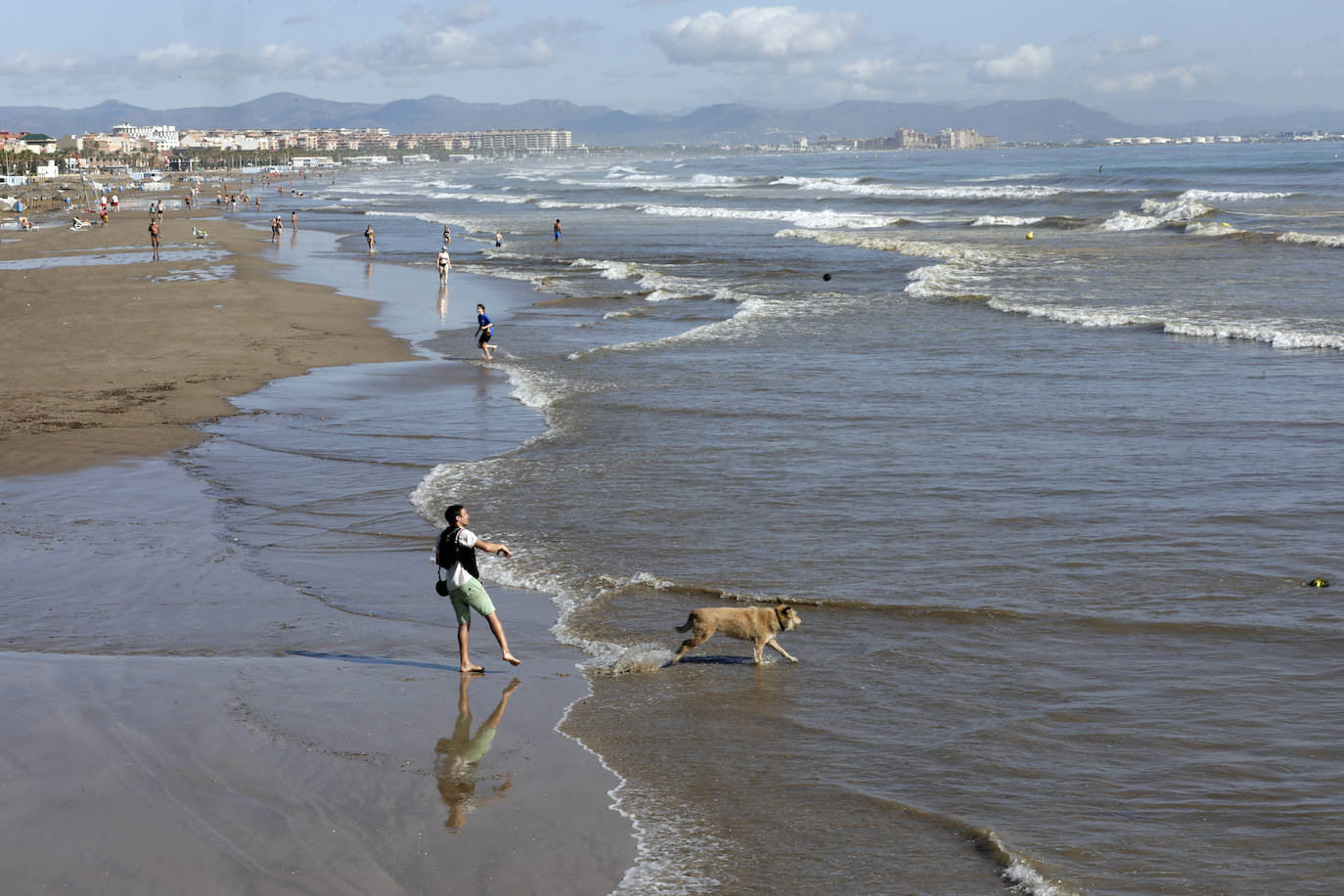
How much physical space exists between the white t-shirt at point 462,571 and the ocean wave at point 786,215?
176 ft

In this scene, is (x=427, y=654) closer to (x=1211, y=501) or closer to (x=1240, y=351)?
(x=1211, y=501)

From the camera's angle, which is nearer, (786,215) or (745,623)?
(745,623)

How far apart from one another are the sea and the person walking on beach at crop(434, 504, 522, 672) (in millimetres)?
1000

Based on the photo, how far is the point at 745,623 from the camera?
8633mm

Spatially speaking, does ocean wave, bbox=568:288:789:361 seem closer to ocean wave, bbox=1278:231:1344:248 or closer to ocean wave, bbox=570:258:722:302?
ocean wave, bbox=570:258:722:302

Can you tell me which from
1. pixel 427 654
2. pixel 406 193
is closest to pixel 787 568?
pixel 427 654

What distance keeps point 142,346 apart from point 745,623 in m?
19.3

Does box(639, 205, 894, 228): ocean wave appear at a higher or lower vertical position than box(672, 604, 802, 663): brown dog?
higher

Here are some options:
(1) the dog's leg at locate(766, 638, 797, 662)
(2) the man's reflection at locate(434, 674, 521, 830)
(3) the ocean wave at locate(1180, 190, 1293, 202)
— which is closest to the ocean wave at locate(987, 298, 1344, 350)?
(1) the dog's leg at locate(766, 638, 797, 662)

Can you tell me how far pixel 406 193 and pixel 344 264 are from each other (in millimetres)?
69204

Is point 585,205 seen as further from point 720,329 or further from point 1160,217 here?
point 720,329

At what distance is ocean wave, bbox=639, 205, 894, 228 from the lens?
61.8 meters

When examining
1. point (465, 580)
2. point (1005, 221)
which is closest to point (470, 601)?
point (465, 580)

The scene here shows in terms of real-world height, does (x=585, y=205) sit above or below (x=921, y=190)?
below
